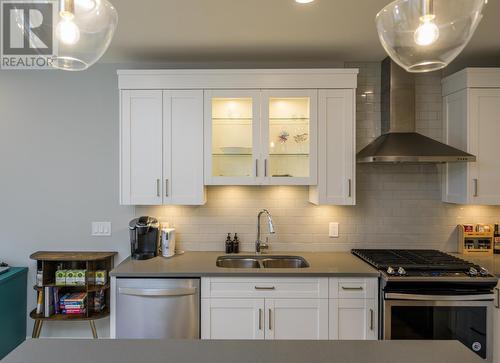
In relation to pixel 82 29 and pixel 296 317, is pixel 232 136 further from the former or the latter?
pixel 82 29

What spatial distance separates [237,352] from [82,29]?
118 cm

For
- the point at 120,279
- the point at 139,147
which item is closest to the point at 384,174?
the point at 139,147

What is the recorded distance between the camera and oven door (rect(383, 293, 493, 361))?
229 centimetres

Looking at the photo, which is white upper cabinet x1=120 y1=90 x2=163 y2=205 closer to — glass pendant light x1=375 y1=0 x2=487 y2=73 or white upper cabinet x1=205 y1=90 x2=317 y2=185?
white upper cabinet x1=205 y1=90 x2=317 y2=185

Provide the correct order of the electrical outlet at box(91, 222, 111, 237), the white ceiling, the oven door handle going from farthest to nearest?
the electrical outlet at box(91, 222, 111, 237), the oven door handle, the white ceiling

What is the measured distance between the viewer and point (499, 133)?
267 cm

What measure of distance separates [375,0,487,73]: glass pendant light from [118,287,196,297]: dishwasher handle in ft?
6.35

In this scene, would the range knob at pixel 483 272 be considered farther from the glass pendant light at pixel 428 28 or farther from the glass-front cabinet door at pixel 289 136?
the glass pendant light at pixel 428 28

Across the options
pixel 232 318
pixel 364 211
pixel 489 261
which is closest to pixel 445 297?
pixel 489 261

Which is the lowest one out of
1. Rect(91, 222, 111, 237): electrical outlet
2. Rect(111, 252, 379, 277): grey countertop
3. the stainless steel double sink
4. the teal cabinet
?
the teal cabinet

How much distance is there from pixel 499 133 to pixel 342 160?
4.01 ft

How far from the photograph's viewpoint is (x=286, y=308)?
7.85ft

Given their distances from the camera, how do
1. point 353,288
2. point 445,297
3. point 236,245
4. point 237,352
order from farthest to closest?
point 236,245
point 353,288
point 445,297
point 237,352

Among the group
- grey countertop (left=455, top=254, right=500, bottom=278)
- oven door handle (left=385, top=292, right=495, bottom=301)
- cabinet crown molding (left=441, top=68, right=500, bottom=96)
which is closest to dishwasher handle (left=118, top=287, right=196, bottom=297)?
oven door handle (left=385, top=292, right=495, bottom=301)
